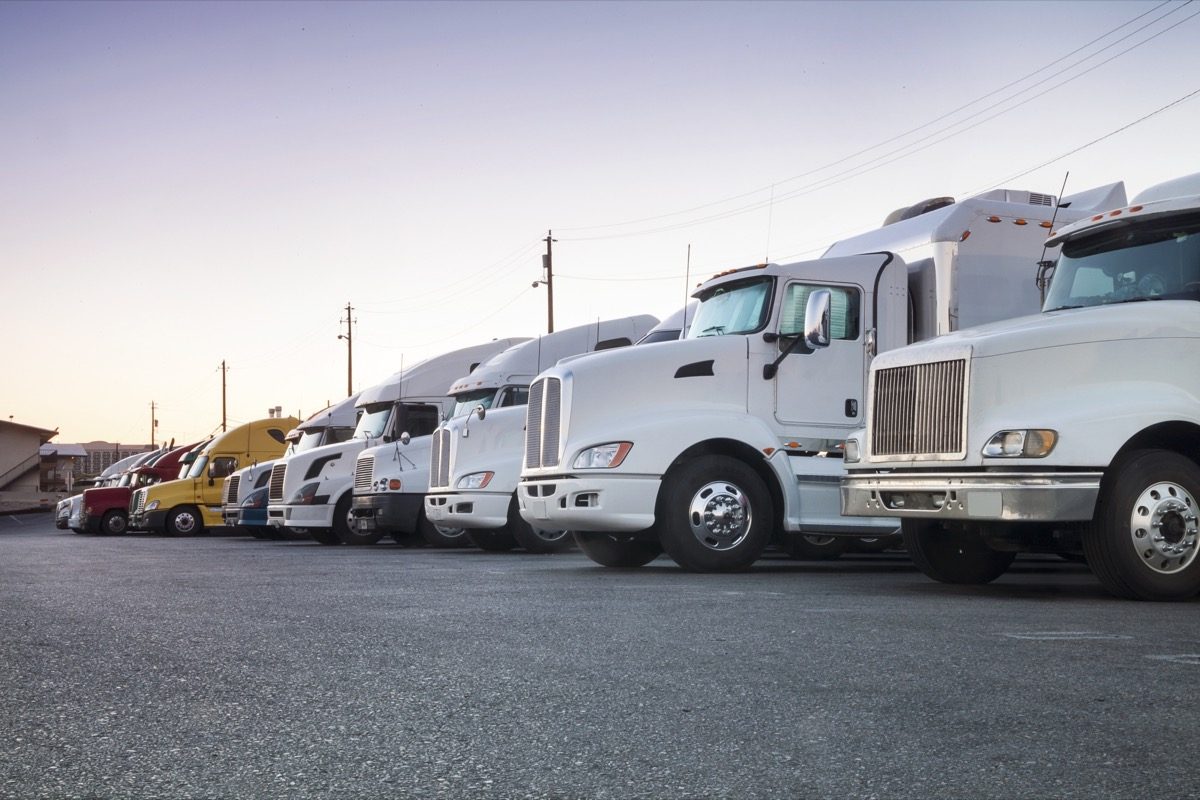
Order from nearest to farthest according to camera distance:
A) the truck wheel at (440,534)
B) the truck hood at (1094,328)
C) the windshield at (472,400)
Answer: the truck hood at (1094,328) → the windshield at (472,400) → the truck wheel at (440,534)

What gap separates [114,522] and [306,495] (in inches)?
461

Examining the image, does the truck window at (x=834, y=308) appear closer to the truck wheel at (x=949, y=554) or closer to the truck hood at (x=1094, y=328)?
the truck wheel at (x=949, y=554)

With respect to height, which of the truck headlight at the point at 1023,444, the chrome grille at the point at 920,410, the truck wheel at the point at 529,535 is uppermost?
the chrome grille at the point at 920,410

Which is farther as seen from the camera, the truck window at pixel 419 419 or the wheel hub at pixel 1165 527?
the truck window at pixel 419 419

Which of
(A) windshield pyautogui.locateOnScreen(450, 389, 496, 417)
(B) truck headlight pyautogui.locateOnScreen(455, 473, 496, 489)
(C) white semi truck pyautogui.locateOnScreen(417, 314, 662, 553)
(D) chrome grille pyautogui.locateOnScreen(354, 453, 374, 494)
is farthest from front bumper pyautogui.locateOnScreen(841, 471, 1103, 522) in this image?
(D) chrome grille pyautogui.locateOnScreen(354, 453, 374, 494)

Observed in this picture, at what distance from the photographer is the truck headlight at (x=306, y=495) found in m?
23.6

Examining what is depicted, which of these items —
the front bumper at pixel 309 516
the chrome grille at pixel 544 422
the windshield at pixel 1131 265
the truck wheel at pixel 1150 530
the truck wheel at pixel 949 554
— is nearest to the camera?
the truck wheel at pixel 1150 530

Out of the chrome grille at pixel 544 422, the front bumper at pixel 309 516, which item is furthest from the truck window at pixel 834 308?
the front bumper at pixel 309 516

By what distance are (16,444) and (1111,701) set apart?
93.1 m

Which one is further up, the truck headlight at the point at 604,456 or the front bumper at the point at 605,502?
the truck headlight at the point at 604,456

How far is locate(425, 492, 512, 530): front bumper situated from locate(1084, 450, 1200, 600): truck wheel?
9.55 meters

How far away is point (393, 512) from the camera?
20344mm

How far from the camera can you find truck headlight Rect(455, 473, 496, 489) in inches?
674

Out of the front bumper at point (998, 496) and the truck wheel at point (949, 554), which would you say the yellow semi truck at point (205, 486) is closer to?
the truck wheel at point (949, 554)
